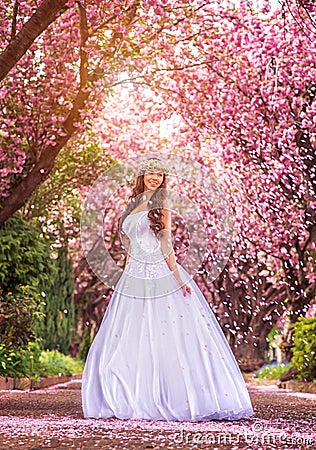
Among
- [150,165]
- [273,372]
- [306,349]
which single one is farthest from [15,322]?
[273,372]

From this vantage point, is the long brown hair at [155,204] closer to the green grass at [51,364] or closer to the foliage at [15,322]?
the foliage at [15,322]

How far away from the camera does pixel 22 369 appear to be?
1301cm

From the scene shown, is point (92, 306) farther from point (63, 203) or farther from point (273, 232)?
point (273, 232)

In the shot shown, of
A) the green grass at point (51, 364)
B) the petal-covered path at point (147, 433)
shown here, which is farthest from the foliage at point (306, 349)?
the petal-covered path at point (147, 433)

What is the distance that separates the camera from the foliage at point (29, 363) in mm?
11455

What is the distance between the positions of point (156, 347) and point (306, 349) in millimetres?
7036

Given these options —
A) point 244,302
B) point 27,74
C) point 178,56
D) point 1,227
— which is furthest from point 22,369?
point 244,302

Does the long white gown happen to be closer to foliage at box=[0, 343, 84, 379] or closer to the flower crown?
the flower crown

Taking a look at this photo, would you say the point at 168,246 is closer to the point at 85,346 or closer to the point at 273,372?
the point at 273,372

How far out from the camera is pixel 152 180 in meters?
7.12

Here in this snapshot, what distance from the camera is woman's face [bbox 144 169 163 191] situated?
7.13m

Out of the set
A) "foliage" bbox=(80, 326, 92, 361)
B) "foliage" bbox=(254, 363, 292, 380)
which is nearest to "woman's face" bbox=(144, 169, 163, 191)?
"foliage" bbox=(254, 363, 292, 380)

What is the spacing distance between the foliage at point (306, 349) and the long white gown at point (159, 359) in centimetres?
671

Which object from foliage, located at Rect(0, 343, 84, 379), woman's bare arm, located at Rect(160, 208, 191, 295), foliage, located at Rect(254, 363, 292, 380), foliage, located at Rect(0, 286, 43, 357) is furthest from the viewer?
foliage, located at Rect(254, 363, 292, 380)
